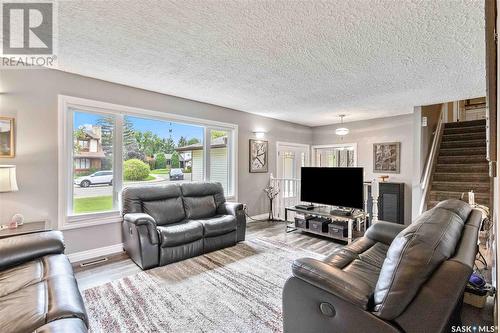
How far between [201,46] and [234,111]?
2.72 metres

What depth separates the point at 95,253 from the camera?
327 centimetres

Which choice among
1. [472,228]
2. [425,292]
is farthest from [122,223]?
[472,228]

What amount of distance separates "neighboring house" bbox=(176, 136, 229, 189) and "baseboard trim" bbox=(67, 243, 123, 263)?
170 centimetres

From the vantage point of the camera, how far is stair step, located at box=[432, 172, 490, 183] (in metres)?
4.52

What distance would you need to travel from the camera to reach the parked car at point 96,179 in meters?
3.28

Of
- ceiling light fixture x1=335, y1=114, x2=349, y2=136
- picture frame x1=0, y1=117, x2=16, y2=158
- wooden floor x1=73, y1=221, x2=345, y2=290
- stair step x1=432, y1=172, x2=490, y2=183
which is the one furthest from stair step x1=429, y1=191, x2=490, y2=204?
picture frame x1=0, y1=117, x2=16, y2=158

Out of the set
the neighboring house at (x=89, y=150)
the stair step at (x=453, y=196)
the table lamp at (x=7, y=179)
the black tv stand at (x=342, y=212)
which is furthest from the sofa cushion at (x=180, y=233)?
the stair step at (x=453, y=196)

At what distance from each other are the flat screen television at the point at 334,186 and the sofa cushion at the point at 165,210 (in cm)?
236

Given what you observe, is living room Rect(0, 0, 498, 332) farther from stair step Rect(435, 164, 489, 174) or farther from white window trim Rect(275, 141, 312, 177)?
white window trim Rect(275, 141, 312, 177)

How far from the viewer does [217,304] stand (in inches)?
86.4

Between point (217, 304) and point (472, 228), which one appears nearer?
point (472, 228)

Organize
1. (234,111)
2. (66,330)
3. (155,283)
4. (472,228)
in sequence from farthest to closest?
(234,111) < (155,283) < (472,228) < (66,330)

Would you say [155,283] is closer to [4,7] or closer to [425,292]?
[425,292]

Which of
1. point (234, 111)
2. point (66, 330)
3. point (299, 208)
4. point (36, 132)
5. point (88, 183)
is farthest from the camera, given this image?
point (234, 111)
